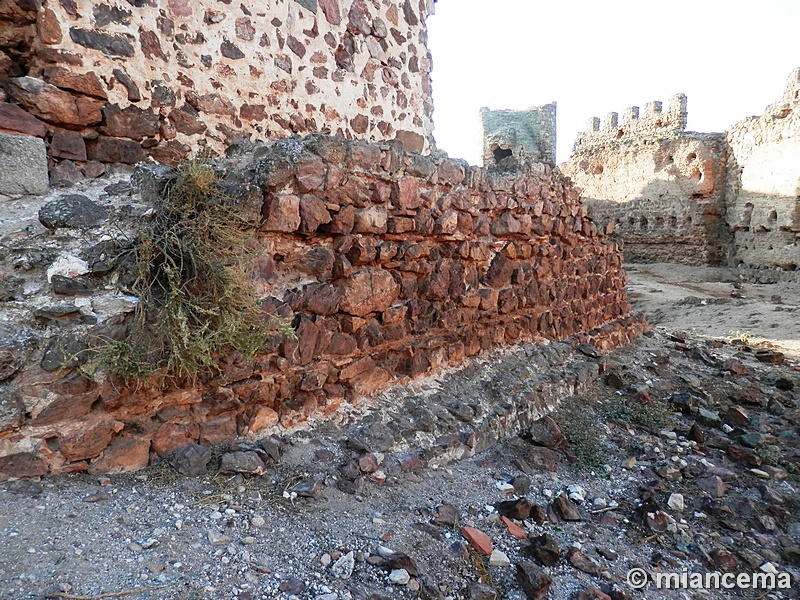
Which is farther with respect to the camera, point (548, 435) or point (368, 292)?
point (548, 435)

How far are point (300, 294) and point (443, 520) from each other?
1.22 metres

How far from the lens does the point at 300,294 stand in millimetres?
2621

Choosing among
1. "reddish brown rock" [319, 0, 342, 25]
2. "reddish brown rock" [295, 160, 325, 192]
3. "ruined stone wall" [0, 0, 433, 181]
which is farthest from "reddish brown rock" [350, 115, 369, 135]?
"reddish brown rock" [295, 160, 325, 192]

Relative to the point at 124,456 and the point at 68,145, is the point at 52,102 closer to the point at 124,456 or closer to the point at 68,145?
the point at 68,145

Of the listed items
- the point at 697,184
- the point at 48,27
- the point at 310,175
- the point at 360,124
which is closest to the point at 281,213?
the point at 310,175

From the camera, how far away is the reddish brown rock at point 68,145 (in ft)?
8.70

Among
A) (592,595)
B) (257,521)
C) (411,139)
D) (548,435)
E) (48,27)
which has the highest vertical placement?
(48,27)

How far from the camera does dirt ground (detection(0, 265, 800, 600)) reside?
5.41ft

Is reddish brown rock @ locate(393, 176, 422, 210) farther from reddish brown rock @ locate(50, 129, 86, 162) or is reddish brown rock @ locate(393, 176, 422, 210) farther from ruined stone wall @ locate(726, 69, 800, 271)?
ruined stone wall @ locate(726, 69, 800, 271)

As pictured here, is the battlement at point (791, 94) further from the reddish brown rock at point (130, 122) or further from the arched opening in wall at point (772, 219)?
the reddish brown rock at point (130, 122)

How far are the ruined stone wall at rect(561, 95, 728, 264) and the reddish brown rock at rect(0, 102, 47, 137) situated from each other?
1313 cm

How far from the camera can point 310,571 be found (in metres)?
1.78

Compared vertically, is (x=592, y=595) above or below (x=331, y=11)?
below

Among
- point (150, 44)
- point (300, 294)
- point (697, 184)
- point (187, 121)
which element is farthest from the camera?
point (697, 184)
